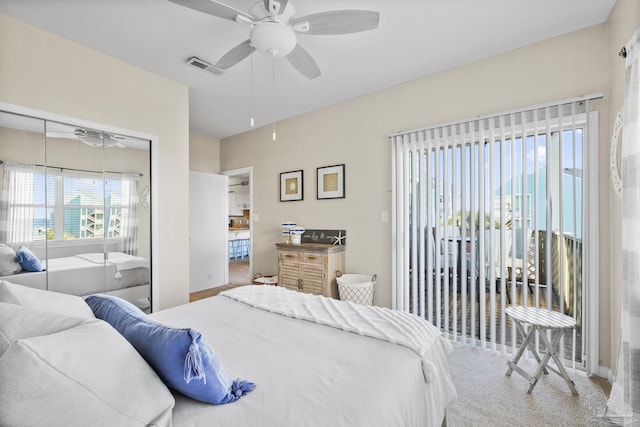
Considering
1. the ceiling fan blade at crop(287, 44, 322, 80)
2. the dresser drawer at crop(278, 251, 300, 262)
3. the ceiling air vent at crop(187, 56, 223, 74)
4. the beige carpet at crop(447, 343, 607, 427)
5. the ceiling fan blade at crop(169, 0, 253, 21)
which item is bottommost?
the beige carpet at crop(447, 343, 607, 427)

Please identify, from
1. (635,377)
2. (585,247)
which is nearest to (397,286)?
(585,247)

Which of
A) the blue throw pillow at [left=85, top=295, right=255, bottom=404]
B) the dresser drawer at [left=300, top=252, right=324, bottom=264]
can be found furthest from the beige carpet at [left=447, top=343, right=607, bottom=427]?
the dresser drawer at [left=300, top=252, right=324, bottom=264]

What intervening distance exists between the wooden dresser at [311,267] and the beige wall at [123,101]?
1.20 metres

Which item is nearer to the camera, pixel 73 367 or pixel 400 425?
pixel 73 367

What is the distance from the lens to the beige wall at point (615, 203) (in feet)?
6.28

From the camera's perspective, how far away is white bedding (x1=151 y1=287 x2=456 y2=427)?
0.94 metres

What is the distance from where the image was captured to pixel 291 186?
430cm

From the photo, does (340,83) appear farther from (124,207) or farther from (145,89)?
(124,207)

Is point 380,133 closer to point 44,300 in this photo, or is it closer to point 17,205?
point 44,300

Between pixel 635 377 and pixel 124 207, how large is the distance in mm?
3881

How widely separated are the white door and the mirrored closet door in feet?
5.43

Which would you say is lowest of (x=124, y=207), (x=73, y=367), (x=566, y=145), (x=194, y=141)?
(x=73, y=367)

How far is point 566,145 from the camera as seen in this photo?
7.80ft

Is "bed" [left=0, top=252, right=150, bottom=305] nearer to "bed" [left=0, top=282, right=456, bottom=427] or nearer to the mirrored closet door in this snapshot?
the mirrored closet door
